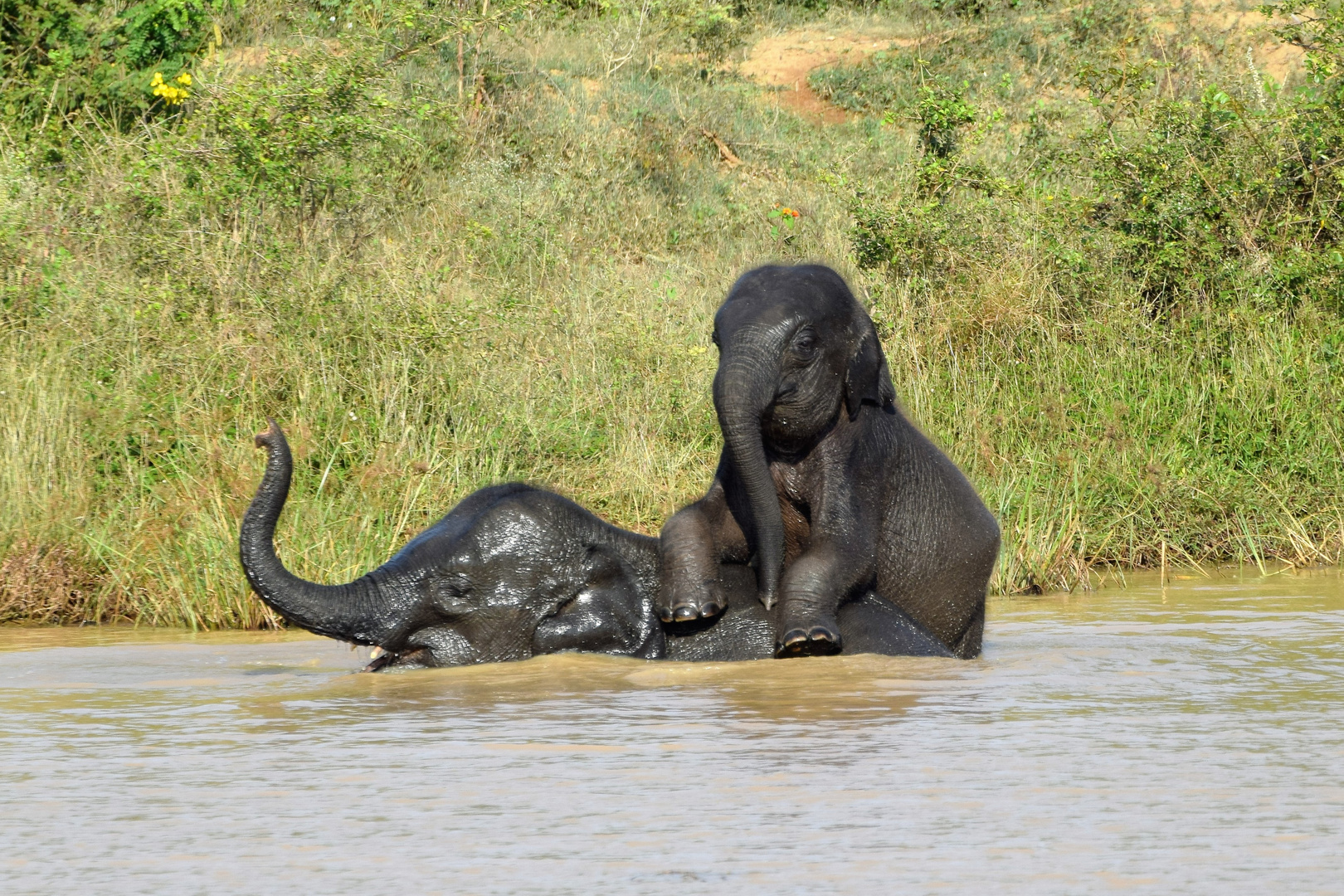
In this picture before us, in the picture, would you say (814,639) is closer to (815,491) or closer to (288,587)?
(815,491)

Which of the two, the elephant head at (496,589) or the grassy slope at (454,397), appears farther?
the grassy slope at (454,397)

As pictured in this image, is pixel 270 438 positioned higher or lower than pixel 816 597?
higher

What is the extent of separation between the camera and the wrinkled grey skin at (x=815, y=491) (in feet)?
19.1

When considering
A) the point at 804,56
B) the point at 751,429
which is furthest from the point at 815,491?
the point at 804,56

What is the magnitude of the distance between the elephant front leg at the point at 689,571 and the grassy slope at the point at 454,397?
108 inches

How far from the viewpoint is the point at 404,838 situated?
4.00 metres

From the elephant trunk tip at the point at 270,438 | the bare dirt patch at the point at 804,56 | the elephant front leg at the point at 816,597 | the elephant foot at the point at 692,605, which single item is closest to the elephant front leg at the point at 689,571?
the elephant foot at the point at 692,605

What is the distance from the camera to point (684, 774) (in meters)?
4.61

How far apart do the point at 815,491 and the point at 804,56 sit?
1833 centimetres

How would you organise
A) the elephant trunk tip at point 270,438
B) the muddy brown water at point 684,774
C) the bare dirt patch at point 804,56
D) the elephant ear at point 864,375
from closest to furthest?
the muddy brown water at point 684,774, the elephant trunk tip at point 270,438, the elephant ear at point 864,375, the bare dirt patch at point 804,56

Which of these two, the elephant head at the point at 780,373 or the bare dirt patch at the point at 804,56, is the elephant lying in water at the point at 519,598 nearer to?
the elephant head at the point at 780,373

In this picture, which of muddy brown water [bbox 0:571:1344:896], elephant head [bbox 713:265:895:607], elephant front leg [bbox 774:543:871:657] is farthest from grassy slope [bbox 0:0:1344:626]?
elephant front leg [bbox 774:543:871:657]

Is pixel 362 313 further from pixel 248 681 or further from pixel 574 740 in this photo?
pixel 574 740

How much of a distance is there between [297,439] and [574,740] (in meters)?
4.54
